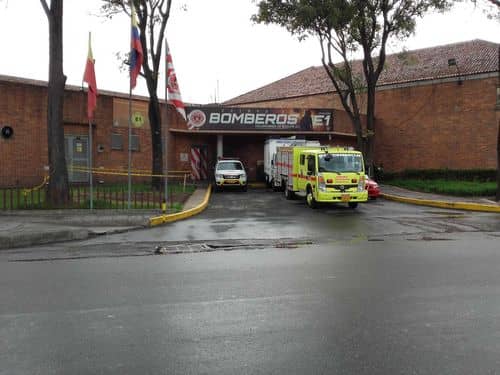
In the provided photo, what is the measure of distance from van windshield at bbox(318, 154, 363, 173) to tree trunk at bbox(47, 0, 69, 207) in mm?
8743

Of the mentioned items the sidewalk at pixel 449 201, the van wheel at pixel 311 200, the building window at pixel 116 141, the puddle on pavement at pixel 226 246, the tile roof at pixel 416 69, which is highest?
the tile roof at pixel 416 69

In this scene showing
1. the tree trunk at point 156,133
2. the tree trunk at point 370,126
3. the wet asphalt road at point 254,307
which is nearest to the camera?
the wet asphalt road at point 254,307

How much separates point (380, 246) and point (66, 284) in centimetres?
610

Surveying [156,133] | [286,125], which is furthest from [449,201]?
[286,125]

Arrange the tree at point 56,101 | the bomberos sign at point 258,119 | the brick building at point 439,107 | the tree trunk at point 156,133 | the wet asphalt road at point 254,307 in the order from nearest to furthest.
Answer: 1. the wet asphalt road at point 254,307
2. the tree at point 56,101
3. the tree trunk at point 156,133
4. the brick building at point 439,107
5. the bomberos sign at point 258,119

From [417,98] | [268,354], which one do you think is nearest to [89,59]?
[268,354]

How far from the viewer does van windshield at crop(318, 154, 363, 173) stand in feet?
61.0

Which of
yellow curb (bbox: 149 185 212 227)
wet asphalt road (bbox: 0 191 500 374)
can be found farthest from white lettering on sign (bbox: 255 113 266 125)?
wet asphalt road (bbox: 0 191 500 374)

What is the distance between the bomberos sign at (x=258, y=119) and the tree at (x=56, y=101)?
47.0 feet

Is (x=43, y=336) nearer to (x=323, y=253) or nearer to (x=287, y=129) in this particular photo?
(x=323, y=253)

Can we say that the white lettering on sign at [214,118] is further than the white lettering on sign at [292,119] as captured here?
No

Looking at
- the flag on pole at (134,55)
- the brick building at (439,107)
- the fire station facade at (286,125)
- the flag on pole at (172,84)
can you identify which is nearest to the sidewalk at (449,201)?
the brick building at (439,107)

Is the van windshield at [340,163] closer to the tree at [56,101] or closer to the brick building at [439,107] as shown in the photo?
the tree at [56,101]

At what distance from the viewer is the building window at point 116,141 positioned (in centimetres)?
2761
